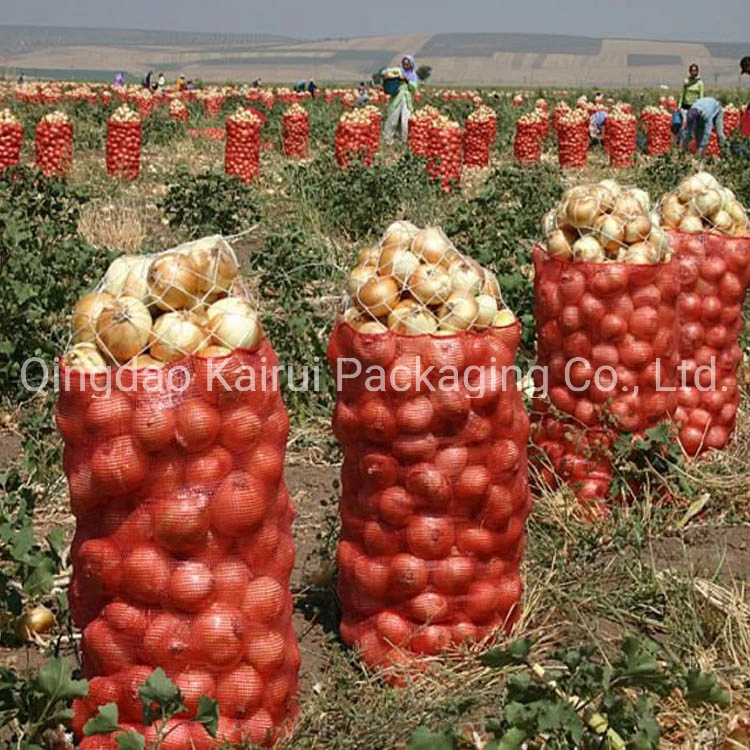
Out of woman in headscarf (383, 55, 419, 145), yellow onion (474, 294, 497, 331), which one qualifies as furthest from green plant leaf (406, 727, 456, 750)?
woman in headscarf (383, 55, 419, 145)

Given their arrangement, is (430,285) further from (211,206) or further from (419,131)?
(419,131)

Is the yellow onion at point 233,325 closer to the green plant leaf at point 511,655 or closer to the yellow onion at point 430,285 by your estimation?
the yellow onion at point 430,285

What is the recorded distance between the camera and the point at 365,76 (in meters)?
155

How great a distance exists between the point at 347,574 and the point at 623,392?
1534mm

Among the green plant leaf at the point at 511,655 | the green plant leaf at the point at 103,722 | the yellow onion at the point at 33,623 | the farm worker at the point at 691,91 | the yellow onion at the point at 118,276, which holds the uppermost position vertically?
the yellow onion at the point at 118,276

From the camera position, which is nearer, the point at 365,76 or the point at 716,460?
the point at 716,460

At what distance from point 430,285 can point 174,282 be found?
0.83 meters

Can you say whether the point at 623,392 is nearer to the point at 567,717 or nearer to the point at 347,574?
the point at 347,574

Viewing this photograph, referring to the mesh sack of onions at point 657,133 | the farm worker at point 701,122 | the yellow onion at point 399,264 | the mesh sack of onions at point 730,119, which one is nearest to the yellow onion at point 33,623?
the yellow onion at point 399,264

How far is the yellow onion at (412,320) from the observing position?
11.2 feet

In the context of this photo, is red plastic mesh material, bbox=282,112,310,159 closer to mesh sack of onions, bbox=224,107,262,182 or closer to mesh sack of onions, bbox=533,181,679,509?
mesh sack of onions, bbox=224,107,262,182

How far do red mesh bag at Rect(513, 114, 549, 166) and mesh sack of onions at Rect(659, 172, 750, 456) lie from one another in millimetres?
14836

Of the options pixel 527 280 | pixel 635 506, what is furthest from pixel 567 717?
pixel 527 280

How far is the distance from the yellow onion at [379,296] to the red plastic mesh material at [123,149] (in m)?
12.5
